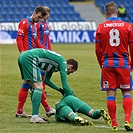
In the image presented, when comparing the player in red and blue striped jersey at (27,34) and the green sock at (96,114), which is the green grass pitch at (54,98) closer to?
the green sock at (96,114)

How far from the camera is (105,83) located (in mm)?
8391

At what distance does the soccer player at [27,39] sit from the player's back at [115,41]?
1710mm

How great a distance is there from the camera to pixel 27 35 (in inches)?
423

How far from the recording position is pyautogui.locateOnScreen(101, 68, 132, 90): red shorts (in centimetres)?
833

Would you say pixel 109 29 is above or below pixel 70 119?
above

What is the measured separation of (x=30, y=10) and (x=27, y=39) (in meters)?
30.9

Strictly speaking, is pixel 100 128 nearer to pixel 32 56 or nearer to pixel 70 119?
pixel 70 119

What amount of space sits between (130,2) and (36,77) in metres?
38.5

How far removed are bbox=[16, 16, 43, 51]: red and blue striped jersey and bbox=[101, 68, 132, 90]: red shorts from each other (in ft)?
8.70

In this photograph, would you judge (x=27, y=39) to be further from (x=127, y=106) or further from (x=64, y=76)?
(x=127, y=106)

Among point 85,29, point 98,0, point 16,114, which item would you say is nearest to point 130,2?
point 98,0

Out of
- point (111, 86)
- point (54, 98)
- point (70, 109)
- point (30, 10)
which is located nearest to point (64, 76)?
point (70, 109)

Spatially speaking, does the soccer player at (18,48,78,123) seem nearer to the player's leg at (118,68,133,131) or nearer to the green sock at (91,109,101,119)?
the green sock at (91,109,101,119)

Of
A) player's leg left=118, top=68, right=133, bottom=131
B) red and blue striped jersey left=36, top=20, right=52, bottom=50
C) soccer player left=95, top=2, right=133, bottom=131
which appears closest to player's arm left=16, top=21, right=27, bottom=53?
red and blue striped jersey left=36, top=20, right=52, bottom=50
